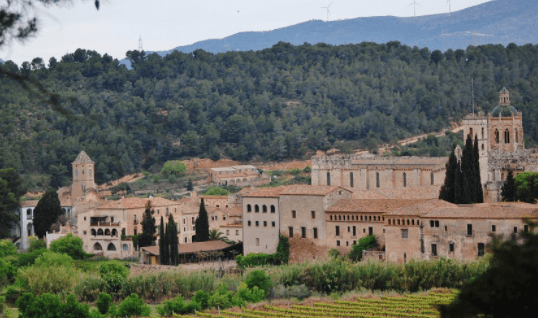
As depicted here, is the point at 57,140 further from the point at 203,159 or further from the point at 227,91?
the point at 227,91

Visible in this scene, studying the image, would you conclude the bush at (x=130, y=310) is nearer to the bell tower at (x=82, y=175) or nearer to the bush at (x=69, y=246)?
the bush at (x=69, y=246)

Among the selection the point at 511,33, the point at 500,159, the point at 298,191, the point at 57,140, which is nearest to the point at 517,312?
the point at 298,191

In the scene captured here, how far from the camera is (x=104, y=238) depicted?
217ft

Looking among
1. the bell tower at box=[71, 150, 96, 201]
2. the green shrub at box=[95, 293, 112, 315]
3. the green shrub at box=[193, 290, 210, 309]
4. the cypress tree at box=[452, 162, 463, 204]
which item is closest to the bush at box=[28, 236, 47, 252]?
the bell tower at box=[71, 150, 96, 201]

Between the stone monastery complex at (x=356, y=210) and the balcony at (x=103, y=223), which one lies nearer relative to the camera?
the stone monastery complex at (x=356, y=210)

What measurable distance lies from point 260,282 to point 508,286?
36.0m

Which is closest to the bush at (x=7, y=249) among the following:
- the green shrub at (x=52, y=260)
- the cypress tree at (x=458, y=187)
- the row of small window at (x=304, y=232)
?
the green shrub at (x=52, y=260)

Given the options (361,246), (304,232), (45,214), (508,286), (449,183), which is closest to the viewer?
(508,286)

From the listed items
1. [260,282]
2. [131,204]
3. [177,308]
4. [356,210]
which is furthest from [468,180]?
[131,204]

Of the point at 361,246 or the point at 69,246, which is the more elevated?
the point at 361,246

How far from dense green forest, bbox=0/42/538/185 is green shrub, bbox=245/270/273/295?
142ft

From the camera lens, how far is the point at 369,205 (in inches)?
2142

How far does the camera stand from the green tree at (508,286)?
12.7m

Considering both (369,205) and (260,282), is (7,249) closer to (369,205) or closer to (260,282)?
(260,282)
